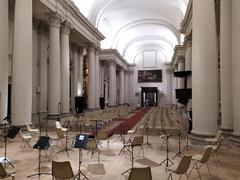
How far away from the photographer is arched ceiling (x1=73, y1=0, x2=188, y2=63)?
73.6ft

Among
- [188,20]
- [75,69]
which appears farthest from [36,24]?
[188,20]

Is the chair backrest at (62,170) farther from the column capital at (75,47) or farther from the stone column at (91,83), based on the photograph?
the column capital at (75,47)

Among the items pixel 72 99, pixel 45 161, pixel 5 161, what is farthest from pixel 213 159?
pixel 72 99

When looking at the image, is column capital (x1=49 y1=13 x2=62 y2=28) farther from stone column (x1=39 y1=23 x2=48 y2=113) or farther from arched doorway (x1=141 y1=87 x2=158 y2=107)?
arched doorway (x1=141 y1=87 x2=158 y2=107)

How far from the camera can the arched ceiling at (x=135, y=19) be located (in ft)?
73.6

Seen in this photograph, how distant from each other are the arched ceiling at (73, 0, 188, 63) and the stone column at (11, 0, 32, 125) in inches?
392

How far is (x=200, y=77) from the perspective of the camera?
8.73m

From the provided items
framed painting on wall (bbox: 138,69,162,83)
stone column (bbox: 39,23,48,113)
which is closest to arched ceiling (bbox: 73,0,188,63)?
stone column (bbox: 39,23,48,113)

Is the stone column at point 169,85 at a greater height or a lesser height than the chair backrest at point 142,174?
greater

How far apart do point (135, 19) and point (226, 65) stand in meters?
22.4

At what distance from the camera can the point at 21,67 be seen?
10.3 m

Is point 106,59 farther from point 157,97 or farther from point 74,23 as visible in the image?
point 157,97

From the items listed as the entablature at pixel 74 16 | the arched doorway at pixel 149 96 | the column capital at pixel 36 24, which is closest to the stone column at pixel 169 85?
the arched doorway at pixel 149 96

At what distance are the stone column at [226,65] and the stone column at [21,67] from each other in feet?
26.9
